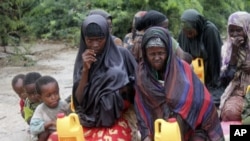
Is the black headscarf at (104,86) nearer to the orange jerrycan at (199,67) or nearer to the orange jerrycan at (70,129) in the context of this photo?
the orange jerrycan at (70,129)

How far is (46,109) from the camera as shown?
407 cm

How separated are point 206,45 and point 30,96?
2.22 m

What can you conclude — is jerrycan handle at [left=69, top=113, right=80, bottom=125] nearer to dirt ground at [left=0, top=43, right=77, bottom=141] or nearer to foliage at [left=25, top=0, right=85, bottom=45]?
dirt ground at [left=0, top=43, right=77, bottom=141]

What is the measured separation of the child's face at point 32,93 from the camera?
4285 mm

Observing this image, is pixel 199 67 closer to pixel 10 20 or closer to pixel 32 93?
pixel 32 93

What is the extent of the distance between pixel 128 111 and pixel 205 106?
711 millimetres

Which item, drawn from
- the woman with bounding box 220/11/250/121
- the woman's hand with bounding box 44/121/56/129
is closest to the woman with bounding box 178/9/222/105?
the woman with bounding box 220/11/250/121

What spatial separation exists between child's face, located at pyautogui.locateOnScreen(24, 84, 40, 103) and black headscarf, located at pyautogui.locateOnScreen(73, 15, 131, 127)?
0.75 m

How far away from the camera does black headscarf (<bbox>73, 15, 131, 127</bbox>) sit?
11.7 ft

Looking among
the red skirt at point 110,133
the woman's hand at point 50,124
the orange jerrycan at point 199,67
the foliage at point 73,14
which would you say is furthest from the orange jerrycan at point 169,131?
the foliage at point 73,14

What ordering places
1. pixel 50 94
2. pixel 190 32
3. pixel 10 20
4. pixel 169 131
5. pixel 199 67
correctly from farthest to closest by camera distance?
pixel 10 20 → pixel 190 32 → pixel 199 67 → pixel 50 94 → pixel 169 131

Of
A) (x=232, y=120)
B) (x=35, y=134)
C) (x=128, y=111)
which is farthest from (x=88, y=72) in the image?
(x=232, y=120)

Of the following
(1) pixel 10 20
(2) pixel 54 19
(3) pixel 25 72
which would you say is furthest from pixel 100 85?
(2) pixel 54 19

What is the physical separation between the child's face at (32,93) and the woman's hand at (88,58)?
36.7 inches
